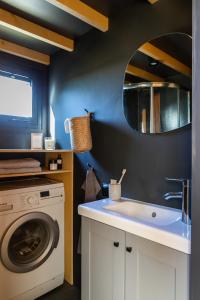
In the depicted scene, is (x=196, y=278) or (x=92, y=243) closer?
(x=196, y=278)

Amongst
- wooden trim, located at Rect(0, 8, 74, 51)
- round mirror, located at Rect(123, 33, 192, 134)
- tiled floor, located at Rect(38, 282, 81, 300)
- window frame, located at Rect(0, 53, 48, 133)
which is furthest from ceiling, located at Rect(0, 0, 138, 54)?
tiled floor, located at Rect(38, 282, 81, 300)

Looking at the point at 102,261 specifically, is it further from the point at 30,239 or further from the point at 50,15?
the point at 50,15

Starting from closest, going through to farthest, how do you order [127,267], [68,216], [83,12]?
[127,267] < [83,12] < [68,216]

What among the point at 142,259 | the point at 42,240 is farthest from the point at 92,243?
the point at 42,240

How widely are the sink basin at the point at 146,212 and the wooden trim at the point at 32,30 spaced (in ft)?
5.34

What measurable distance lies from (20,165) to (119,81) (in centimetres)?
109

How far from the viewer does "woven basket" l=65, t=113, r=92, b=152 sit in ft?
5.73

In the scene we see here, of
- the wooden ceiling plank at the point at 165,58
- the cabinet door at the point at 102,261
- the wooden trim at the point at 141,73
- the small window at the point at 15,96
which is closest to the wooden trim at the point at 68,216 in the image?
the cabinet door at the point at 102,261

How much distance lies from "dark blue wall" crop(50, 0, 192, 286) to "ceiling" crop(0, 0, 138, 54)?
0.08 meters

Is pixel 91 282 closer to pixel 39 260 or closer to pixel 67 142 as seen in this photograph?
pixel 39 260

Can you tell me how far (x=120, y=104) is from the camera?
1683 mm

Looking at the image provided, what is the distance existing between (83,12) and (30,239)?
1954 mm

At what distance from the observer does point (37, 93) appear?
2443mm

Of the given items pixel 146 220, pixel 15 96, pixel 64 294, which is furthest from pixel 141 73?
pixel 64 294
